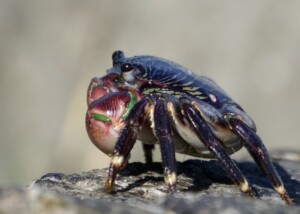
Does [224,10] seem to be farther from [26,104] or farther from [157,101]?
[157,101]

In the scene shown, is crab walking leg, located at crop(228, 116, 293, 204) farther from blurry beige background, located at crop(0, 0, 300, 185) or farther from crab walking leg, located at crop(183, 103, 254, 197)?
blurry beige background, located at crop(0, 0, 300, 185)

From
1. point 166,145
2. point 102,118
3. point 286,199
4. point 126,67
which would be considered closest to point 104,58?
point 126,67

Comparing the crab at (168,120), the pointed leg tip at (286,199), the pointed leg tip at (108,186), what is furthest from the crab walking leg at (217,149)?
the pointed leg tip at (108,186)

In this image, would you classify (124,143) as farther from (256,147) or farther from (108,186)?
(256,147)

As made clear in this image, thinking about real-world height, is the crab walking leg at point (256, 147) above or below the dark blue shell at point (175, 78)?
below

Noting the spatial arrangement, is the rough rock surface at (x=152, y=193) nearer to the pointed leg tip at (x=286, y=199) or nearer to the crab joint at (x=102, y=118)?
the pointed leg tip at (x=286, y=199)

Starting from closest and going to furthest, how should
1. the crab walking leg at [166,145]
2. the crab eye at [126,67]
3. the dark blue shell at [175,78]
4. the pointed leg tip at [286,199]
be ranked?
1. the crab walking leg at [166,145]
2. the pointed leg tip at [286,199]
3. the dark blue shell at [175,78]
4. the crab eye at [126,67]
